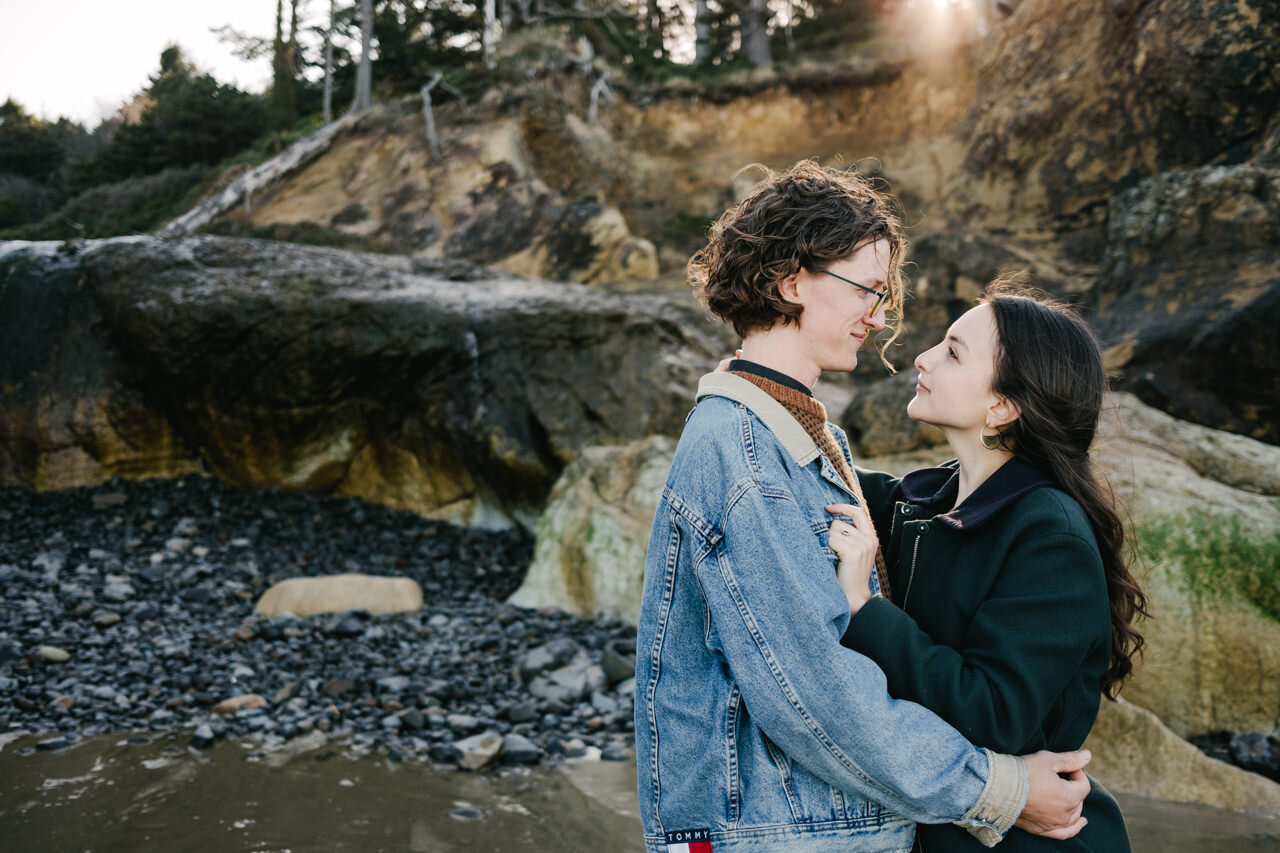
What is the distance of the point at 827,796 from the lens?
5.90 ft

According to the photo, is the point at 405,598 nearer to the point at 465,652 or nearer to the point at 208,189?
the point at 465,652

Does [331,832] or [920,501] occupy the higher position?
[920,501]

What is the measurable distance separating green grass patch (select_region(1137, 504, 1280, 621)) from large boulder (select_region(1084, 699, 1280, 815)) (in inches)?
46.5

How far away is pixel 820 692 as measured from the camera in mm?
1676

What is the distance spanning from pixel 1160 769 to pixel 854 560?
373cm

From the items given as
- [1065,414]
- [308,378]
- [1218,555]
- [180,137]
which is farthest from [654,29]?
[1065,414]

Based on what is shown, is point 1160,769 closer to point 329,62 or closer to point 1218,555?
point 1218,555

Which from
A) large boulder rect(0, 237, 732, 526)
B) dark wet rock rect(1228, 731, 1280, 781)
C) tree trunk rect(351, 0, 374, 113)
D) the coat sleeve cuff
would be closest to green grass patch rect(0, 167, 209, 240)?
tree trunk rect(351, 0, 374, 113)

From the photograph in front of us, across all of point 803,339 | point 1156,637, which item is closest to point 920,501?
point 803,339

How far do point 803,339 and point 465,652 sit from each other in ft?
17.5

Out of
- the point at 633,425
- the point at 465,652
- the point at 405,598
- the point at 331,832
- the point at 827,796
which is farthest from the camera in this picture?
the point at 633,425

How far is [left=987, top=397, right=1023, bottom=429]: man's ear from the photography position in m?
2.14

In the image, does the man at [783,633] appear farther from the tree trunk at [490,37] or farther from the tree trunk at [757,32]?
the tree trunk at [757,32]

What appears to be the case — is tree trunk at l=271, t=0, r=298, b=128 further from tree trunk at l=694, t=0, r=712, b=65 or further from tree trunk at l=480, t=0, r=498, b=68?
tree trunk at l=694, t=0, r=712, b=65
